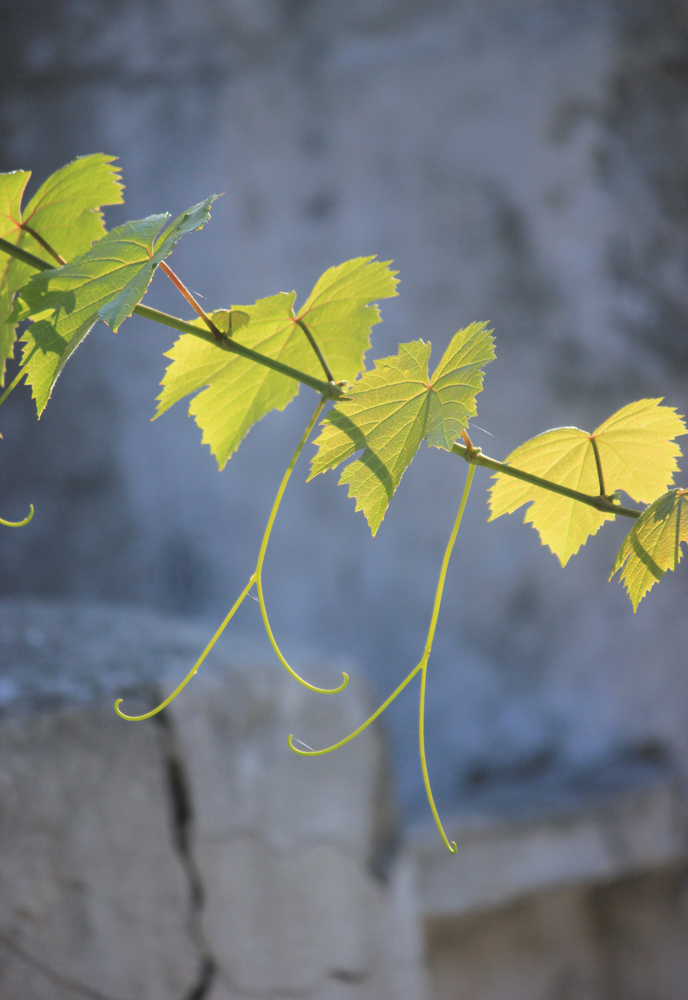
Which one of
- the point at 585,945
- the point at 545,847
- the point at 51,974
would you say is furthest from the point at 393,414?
the point at 585,945

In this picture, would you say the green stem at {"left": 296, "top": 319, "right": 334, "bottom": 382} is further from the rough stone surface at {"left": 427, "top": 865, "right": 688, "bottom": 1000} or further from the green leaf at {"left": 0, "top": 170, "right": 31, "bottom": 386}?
the rough stone surface at {"left": 427, "top": 865, "right": 688, "bottom": 1000}

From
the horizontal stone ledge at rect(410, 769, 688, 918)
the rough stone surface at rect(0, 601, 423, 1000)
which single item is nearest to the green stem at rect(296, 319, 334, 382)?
the rough stone surface at rect(0, 601, 423, 1000)

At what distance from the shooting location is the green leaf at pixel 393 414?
241 millimetres

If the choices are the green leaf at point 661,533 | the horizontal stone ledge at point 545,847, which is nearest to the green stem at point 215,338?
the green leaf at point 661,533

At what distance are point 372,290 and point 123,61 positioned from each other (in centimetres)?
209

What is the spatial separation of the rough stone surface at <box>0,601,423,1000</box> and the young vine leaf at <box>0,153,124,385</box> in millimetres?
613

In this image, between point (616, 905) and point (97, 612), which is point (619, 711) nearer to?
point (616, 905)

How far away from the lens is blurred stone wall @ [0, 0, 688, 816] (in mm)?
1914

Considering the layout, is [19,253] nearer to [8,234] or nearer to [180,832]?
[8,234]

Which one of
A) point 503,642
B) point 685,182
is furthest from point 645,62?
point 503,642

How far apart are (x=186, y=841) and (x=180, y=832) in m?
0.01

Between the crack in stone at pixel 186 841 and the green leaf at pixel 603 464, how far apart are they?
699 millimetres

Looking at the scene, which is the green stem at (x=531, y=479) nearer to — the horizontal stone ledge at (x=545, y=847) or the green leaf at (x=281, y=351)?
the green leaf at (x=281, y=351)

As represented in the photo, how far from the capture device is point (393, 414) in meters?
0.25
